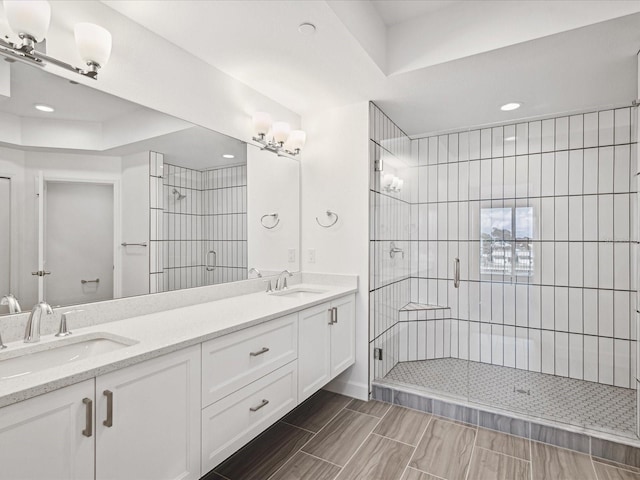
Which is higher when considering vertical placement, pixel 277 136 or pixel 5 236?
pixel 277 136

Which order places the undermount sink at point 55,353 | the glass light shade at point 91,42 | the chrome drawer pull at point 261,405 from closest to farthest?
the undermount sink at point 55,353 < the glass light shade at point 91,42 < the chrome drawer pull at point 261,405

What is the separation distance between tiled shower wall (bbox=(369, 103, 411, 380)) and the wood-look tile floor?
Result: 0.54 m

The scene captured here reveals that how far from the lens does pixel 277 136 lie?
255cm

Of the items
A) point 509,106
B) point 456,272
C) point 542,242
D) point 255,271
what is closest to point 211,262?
point 255,271

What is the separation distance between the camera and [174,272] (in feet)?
6.61

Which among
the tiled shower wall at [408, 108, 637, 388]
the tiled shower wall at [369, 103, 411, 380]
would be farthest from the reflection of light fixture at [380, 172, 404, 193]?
the tiled shower wall at [408, 108, 637, 388]

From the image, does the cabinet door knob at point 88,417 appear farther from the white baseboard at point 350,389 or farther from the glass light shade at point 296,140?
the glass light shade at point 296,140

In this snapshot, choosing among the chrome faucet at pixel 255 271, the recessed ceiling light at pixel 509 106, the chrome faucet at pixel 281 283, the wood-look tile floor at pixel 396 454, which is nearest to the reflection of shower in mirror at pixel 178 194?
the chrome faucet at pixel 255 271

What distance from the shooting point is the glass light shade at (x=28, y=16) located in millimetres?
1224

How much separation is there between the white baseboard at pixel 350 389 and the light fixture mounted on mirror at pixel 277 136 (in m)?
1.92

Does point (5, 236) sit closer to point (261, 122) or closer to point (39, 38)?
point (39, 38)

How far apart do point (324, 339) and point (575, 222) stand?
192cm

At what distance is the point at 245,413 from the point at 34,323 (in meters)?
0.96

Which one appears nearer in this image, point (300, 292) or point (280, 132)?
point (280, 132)
